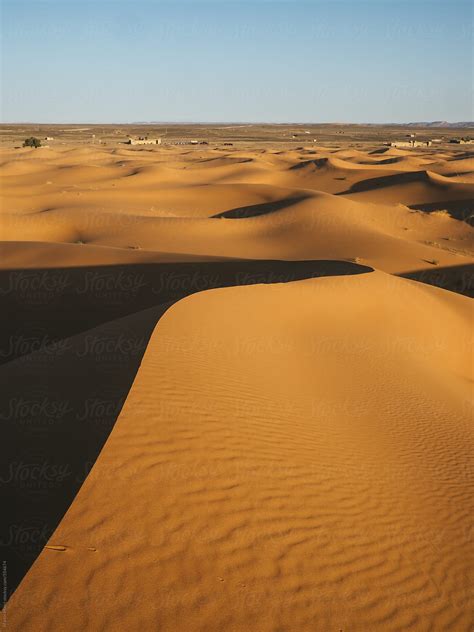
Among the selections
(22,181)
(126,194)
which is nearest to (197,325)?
(126,194)

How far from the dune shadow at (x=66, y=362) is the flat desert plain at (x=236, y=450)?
0.11 ft

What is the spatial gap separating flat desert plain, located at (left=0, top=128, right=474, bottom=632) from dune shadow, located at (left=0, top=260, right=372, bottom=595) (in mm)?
34

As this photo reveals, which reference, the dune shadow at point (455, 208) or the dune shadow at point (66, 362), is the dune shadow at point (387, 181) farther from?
the dune shadow at point (66, 362)

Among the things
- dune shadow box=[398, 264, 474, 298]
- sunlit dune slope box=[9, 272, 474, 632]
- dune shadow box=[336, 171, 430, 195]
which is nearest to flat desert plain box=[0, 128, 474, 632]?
sunlit dune slope box=[9, 272, 474, 632]

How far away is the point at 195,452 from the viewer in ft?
16.7

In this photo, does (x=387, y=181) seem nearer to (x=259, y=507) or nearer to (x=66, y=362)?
(x=66, y=362)

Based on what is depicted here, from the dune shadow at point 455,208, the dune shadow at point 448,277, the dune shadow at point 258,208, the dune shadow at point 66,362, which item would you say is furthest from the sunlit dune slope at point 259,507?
the dune shadow at point 455,208

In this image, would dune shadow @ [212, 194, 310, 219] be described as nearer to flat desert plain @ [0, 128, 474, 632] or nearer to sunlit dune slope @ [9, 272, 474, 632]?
flat desert plain @ [0, 128, 474, 632]

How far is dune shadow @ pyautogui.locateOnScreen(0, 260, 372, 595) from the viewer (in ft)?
15.6

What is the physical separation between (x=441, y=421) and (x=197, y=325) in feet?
12.9

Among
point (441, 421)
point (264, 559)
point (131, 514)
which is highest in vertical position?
point (131, 514)

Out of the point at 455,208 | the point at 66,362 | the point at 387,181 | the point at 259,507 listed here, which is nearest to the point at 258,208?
the point at 455,208

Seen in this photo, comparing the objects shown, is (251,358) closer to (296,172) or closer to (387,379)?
(387,379)

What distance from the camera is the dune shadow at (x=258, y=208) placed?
1171 inches
